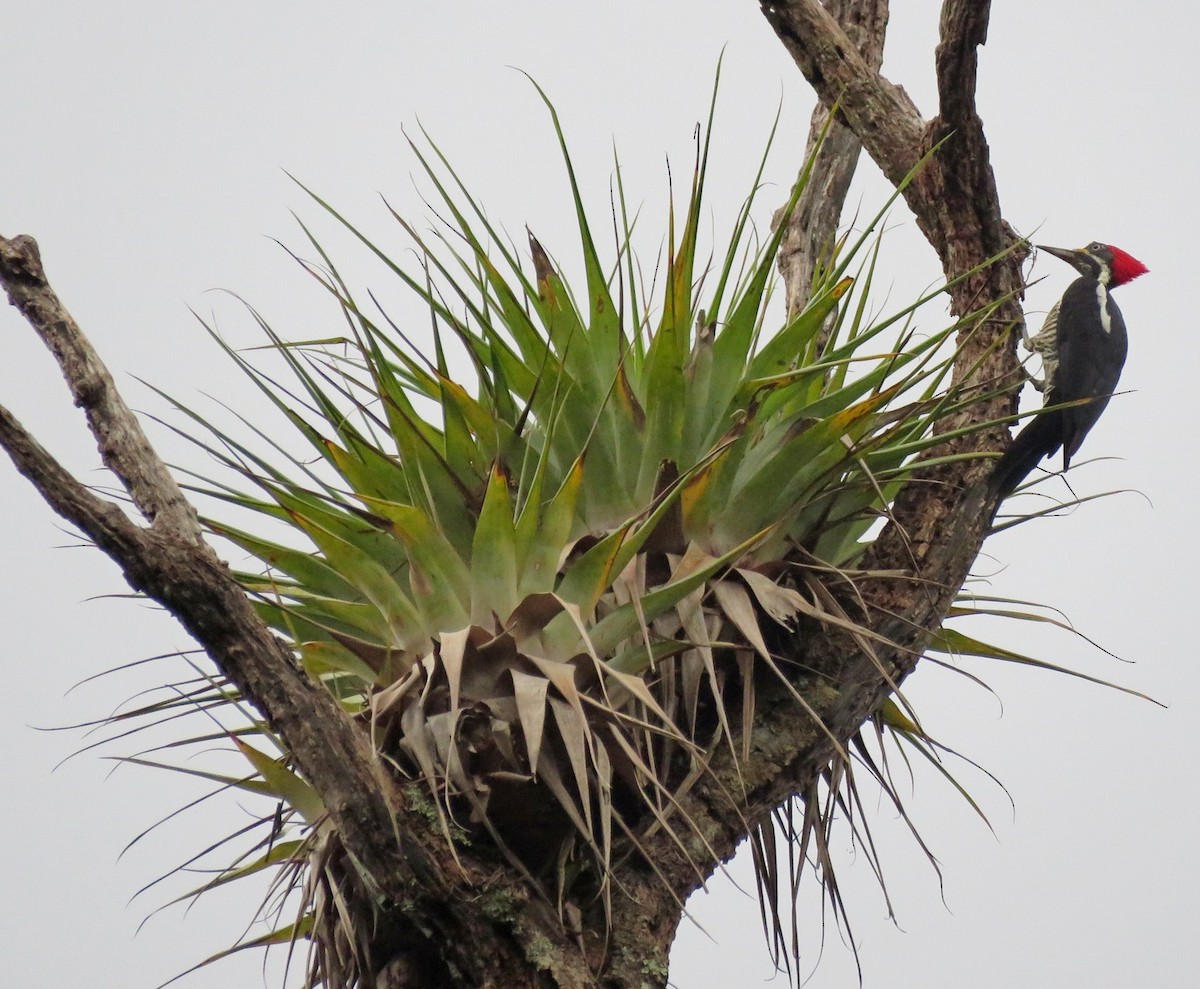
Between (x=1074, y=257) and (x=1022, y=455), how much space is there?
91.0 inches

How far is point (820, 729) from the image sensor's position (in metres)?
2.88

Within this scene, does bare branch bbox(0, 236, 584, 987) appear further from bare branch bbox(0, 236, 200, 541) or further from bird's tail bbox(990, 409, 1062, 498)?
bird's tail bbox(990, 409, 1062, 498)

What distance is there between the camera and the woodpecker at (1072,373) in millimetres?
3111

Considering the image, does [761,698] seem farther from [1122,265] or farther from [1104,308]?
[1122,265]

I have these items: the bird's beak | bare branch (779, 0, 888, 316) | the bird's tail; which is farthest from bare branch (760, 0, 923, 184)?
the bird's beak

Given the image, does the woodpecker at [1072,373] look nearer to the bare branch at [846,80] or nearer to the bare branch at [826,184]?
the bare branch at [846,80]

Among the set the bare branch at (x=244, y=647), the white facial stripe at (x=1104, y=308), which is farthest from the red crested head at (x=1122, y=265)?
the bare branch at (x=244, y=647)

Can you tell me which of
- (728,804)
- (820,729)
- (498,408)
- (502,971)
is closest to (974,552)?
(820,729)

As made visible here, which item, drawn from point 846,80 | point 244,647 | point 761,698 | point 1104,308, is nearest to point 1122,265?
point 1104,308

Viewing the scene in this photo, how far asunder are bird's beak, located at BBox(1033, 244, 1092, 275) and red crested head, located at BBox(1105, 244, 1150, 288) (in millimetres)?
95

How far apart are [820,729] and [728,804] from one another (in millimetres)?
284

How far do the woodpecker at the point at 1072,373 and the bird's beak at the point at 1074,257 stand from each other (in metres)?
0.36

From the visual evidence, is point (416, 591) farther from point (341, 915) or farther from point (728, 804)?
point (728, 804)

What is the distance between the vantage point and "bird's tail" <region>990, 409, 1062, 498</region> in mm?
3084
